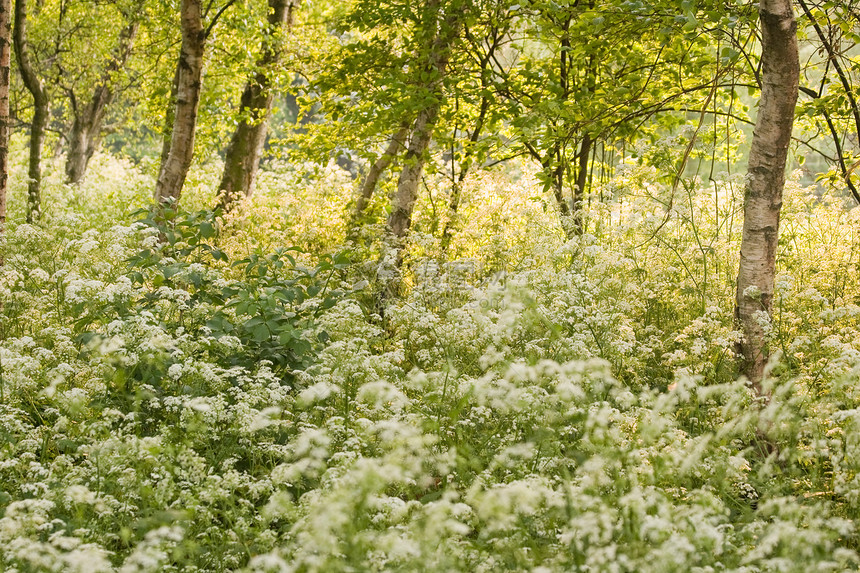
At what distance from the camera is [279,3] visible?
13648 mm

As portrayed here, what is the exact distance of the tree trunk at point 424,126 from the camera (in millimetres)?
8383

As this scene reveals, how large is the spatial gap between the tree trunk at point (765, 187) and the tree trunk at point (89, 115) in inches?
726

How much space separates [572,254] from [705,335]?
1.60 m

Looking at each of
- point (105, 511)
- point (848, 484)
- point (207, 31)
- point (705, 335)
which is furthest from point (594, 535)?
point (207, 31)

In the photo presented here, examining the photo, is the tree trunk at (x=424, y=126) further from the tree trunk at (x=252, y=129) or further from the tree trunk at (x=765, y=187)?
the tree trunk at (x=252, y=129)

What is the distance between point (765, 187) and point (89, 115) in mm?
20395

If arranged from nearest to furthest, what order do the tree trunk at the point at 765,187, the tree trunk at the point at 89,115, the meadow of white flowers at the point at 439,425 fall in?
the meadow of white flowers at the point at 439,425 < the tree trunk at the point at 765,187 < the tree trunk at the point at 89,115

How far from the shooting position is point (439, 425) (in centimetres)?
409

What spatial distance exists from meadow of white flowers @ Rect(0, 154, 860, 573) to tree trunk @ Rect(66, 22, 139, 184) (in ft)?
46.3

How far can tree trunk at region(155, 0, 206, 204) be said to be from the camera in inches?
329

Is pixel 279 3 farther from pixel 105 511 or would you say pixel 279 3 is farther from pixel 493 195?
pixel 105 511

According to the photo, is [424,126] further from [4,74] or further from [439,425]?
[439,425]

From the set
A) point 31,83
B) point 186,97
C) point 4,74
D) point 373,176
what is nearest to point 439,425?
point 4,74

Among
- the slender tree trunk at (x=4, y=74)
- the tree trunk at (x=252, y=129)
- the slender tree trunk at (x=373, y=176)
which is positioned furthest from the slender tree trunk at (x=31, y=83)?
the slender tree trunk at (x=373, y=176)
